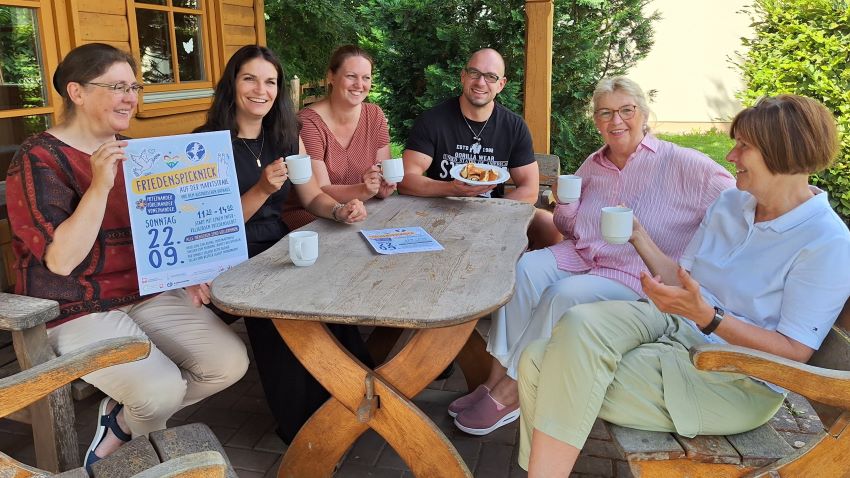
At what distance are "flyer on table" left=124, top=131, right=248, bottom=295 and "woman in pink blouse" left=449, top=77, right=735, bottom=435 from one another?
1100mm

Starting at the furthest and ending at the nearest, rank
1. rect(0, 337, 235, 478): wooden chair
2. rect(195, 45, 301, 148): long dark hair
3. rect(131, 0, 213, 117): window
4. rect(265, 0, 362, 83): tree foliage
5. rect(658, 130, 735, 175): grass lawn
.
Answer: rect(265, 0, 362, 83): tree foliage, rect(658, 130, 735, 175): grass lawn, rect(131, 0, 213, 117): window, rect(195, 45, 301, 148): long dark hair, rect(0, 337, 235, 478): wooden chair

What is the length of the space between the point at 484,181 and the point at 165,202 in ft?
4.39

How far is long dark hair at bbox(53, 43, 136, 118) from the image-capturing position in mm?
2213

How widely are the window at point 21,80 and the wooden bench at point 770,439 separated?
326cm

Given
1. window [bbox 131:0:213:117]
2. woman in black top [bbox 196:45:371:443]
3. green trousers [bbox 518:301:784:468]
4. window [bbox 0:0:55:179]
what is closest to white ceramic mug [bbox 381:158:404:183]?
woman in black top [bbox 196:45:371:443]

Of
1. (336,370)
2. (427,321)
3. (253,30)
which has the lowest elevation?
(336,370)

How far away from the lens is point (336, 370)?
2049 millimetres

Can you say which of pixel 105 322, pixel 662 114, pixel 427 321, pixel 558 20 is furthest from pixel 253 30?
pixel 662 114

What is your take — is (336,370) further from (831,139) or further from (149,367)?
(831,139)

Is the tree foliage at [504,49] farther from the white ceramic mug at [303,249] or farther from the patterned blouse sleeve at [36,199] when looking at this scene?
the patterned blouse sleeve at [36,199]

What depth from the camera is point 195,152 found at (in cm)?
231

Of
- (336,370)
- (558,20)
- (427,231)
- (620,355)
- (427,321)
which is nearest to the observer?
(427,321)

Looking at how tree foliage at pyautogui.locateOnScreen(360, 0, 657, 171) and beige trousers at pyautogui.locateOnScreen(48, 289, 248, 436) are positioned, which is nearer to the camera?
beige trousers at pyautogui.locateOnScreen(48, 289, 248, 436)

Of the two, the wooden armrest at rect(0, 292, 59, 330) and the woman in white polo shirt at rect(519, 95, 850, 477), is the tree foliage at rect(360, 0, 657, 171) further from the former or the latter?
the wooden armrest at rect(0, 292, 59, 330)
